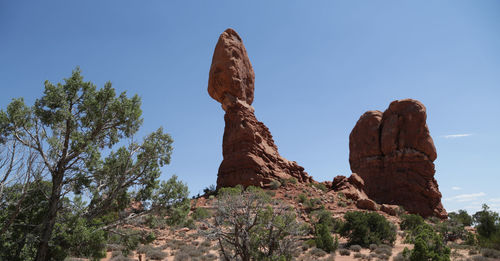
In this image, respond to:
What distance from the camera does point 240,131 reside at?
1238 inches

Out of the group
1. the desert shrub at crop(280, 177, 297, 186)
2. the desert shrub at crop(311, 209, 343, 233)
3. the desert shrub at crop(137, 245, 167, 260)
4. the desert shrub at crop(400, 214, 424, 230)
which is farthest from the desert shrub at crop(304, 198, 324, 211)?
the desert shrub at crop(137, 245, 167, 260)

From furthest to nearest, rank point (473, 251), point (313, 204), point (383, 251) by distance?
point (313, 204) → point (473, 251) → point (383, 251)

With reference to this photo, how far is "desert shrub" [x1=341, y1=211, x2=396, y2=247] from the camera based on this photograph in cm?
1892

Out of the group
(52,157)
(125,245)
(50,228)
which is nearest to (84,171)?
(52,157)

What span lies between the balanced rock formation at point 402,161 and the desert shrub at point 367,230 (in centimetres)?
1947

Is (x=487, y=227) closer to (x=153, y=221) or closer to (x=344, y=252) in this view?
(x=344, y=252)

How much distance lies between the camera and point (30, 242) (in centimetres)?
872

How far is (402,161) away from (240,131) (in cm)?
2174

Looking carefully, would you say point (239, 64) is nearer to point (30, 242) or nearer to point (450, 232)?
point (450, 232)

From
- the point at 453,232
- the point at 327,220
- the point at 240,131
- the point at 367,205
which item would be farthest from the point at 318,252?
the point at 240,131

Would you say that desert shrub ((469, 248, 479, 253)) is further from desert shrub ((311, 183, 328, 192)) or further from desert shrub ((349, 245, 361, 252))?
desert shrub ((311, 183, 328, 192))

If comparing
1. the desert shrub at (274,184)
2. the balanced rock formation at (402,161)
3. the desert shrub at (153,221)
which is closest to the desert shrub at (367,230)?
the desert shrub at (274,184)

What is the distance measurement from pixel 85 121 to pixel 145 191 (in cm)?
310

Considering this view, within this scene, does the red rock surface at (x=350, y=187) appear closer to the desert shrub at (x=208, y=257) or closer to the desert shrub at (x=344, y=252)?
the desert shrub at (x=344, y=252)
